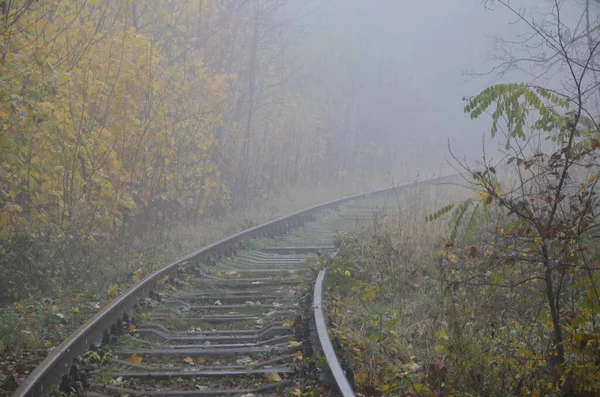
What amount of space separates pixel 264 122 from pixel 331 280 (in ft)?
52.2

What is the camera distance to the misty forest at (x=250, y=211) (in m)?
5.01

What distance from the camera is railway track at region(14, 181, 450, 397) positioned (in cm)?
510

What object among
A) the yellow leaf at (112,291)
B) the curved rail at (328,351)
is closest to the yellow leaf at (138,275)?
the yellow leaf at (112,291)

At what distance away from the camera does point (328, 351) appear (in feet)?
17.0

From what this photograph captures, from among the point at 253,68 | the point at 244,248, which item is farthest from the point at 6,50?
the point at 253,68

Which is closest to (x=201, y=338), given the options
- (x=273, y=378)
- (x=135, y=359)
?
(x=135, y=359)

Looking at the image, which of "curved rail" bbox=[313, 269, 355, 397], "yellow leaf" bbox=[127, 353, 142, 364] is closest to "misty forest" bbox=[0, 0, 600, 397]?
"yellow leaf" bbox=[127, 353, 142, 364]

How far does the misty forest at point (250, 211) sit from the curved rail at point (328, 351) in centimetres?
11

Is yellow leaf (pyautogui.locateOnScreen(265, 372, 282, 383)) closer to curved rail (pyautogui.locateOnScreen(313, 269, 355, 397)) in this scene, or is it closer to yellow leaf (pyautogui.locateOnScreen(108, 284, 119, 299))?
curved rail (pyautogui.locateOnScreen(313, 269, 355, 397))

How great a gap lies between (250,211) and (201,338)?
1212 cm

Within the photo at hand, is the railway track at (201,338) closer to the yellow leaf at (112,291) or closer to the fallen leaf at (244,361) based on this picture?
the fallen leaf at (244,361)

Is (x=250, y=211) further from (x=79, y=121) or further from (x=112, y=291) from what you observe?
(x=112, y=291)

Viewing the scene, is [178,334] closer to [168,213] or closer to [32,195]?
[32,195]

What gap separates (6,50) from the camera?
26.0 ft
